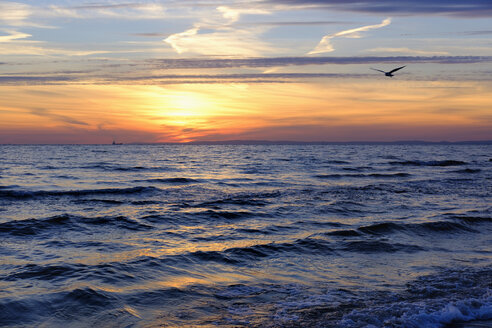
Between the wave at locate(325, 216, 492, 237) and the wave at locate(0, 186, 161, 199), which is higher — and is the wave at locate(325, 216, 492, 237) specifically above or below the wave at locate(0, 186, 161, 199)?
above

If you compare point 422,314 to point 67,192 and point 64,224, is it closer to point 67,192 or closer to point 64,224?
point 64,224

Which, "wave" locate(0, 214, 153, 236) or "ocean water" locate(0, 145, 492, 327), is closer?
"ocean water" locate(0, 145, 492, 327)

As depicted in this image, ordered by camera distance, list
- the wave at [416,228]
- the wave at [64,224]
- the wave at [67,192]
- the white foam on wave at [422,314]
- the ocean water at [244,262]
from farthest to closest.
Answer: the wave at [67,192] < the wave at [416,228] < the wave at [64,224] < the ocean water at [244,262] < the white foam on wave at [422,314]

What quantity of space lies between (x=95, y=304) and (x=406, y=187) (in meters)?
25.7

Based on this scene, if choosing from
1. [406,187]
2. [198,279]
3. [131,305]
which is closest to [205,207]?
[198,279]

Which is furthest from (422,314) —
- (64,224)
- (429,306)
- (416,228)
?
(64,224)

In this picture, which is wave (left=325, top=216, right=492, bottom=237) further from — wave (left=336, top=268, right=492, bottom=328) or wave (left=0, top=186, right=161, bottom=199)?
wave (left=0, top=186, right=161, bottom=199)

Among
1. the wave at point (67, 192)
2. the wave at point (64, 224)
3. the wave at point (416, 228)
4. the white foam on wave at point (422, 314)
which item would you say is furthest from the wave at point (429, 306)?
the wave at point (67, 192)

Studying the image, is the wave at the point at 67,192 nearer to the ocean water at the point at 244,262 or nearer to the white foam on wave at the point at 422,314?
the ocean water at the point at 244,262

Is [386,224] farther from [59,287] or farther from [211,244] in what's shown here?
[59,287]

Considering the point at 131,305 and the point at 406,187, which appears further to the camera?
the point at 406,187

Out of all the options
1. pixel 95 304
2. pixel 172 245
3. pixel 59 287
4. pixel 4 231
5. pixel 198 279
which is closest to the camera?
pixel 95 304

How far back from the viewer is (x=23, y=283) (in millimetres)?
9469

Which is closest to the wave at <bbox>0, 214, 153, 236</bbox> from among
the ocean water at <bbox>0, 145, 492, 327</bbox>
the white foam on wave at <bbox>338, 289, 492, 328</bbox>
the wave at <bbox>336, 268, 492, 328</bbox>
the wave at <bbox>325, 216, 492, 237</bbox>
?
the ocean water at <bbox>0, 145, 492, 327</bbox>
